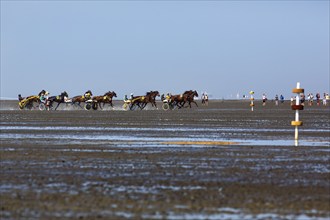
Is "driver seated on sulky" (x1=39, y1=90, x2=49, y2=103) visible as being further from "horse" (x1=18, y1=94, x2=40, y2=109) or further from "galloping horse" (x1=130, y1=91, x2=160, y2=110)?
"galloping horse" (x1=130, y1=91, x2=160, y2=110)

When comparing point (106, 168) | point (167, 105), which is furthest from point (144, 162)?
point (167, 105)

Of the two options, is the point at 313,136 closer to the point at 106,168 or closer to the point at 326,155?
the point at 326,155

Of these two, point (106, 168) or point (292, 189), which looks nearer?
point (292, 189)

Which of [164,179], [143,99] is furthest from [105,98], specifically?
[164,179]

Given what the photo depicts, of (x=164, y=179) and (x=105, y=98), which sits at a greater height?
(x=105, y=98)

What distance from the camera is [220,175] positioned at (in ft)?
47.5

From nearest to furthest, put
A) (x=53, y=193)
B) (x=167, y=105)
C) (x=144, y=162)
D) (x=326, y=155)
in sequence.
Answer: (x=53, y=193) < (x=144, y=162) < (x=326, y=155) < (x=167, y=105)

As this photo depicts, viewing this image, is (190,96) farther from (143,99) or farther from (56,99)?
(56,99)

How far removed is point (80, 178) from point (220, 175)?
2.34m

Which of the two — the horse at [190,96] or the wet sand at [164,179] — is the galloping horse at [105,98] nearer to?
the horse at [190,96]

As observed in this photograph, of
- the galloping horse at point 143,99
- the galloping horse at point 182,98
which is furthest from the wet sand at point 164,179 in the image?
the galloping horse at point 182,98

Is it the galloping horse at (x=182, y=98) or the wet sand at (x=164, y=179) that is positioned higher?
the galloping horse at (x=182, y=98)

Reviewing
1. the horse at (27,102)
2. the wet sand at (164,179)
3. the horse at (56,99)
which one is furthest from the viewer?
the horse at (27,102)

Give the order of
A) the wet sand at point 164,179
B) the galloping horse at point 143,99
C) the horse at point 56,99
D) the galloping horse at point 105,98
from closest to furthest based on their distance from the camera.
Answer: the wet sand at point 164,179 < the galloping horse at point 143,99 < the horse at point 56,99 < the galloping horse at point 105,98
